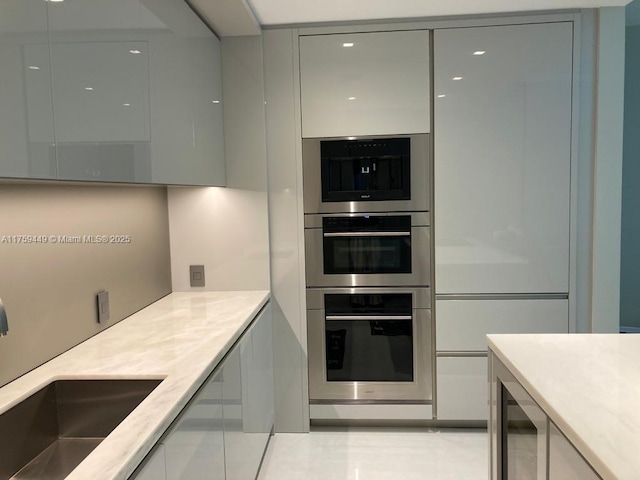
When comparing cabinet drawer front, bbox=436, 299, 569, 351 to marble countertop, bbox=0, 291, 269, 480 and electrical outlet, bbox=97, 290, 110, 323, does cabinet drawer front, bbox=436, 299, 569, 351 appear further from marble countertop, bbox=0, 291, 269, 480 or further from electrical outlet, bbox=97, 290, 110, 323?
electrical outlet, bbox=97, 290, 110, 323

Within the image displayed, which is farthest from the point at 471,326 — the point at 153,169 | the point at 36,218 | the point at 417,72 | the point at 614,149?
A: the point at 36,218

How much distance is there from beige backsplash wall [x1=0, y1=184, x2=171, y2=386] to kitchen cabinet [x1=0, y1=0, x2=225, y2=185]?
1.21 ft

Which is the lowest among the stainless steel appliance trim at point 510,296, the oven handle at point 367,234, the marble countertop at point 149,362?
the stainless steel appliance trim at point 510,296

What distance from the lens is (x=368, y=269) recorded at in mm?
3045

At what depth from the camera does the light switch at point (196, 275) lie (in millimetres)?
2959

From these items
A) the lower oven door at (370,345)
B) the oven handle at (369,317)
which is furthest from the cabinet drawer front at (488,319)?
the oven handle at (369,317)

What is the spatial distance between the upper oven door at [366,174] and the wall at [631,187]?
237cm

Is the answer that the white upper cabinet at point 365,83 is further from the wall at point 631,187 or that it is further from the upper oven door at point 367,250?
the wall at point 631,187

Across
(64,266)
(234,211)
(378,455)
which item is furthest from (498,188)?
(64,266)

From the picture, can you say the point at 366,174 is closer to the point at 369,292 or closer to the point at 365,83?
the point at 365,83

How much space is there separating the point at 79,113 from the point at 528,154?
2.44m

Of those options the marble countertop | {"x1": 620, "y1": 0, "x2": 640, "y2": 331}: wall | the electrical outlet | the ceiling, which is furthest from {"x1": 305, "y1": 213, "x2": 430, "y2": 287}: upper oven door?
{"x1": 620, "y1": 0, "x2": 640, "y2": 331}: wall

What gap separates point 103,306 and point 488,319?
7.00 ft

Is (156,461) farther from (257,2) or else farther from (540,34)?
(540,34)
